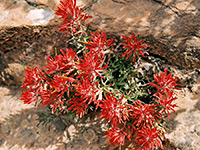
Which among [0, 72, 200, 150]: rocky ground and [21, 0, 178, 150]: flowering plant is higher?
[21, 0, 178, 150]: flowering plant

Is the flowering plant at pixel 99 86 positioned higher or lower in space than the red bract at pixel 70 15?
lower

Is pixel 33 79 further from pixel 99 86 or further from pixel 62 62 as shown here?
pixel 99 86

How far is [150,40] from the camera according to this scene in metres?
2.76

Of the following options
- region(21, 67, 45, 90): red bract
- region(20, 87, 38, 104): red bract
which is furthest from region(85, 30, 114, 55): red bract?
region(20, 87, 38, 104): red bract

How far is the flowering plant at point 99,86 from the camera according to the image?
6.89ft

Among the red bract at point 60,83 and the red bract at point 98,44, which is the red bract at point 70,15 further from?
the red bract at point 60,83

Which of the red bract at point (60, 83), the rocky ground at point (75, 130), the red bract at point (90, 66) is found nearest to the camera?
the red bract at point (90, 66)

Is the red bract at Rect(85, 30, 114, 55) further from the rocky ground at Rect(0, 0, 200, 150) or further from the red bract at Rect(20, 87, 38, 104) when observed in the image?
the red bract at Rect(20, 87, 38, 104)

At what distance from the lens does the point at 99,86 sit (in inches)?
87.9

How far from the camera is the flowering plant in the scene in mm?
2100

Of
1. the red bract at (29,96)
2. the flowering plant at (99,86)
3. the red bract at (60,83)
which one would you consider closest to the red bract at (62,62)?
Answer: the flowering plant at (99,86)

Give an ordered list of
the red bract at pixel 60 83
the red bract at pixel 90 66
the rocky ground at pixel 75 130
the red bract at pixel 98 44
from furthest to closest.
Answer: the rocky ground at pixel 75 130 → the red bract at pixel 98 44 → the red bract at pixel 60 83 → the red bract at pixel 90 66

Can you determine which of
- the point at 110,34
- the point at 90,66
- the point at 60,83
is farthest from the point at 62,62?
the point at 110,34

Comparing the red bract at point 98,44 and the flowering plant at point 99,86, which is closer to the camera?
the flowering plant at point 99,86
